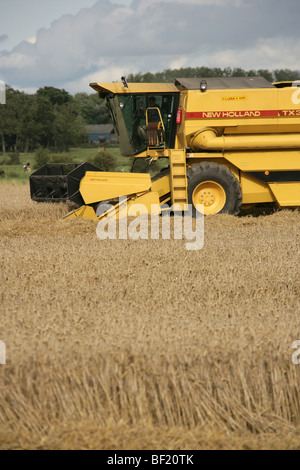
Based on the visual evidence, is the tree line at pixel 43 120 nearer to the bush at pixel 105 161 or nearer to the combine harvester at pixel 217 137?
the bush at pixel 105 161

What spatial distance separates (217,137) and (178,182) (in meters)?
1.14

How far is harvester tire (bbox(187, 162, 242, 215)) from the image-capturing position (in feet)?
33.4

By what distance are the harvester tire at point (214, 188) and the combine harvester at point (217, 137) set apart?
18 mm

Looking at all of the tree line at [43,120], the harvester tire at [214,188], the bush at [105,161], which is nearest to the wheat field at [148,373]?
the harvester tire at [214,188]

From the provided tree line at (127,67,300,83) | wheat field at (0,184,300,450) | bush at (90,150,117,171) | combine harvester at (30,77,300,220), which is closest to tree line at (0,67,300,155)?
tree line at (127,67,300,83)

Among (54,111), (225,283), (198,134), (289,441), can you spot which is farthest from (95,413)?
(54,111)

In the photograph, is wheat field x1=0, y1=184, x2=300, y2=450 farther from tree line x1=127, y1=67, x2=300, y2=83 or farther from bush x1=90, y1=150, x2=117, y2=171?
tree line x1=127, y1=67, x2=300, y2=83

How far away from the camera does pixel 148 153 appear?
1075cm

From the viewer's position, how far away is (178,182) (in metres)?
10.1

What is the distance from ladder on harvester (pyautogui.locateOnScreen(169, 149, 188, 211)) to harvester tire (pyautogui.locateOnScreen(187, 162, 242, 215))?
0.31ft

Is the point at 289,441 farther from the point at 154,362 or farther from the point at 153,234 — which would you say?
the point at 153,234

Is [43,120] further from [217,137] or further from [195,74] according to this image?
[217,137]

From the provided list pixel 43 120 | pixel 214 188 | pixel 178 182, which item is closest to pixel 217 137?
pixel 214 188

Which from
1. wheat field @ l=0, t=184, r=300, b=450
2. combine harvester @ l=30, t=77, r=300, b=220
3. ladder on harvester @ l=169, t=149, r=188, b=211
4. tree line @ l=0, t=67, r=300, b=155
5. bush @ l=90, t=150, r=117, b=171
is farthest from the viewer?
tree line @ l=0, t=67, r=300, b=155
